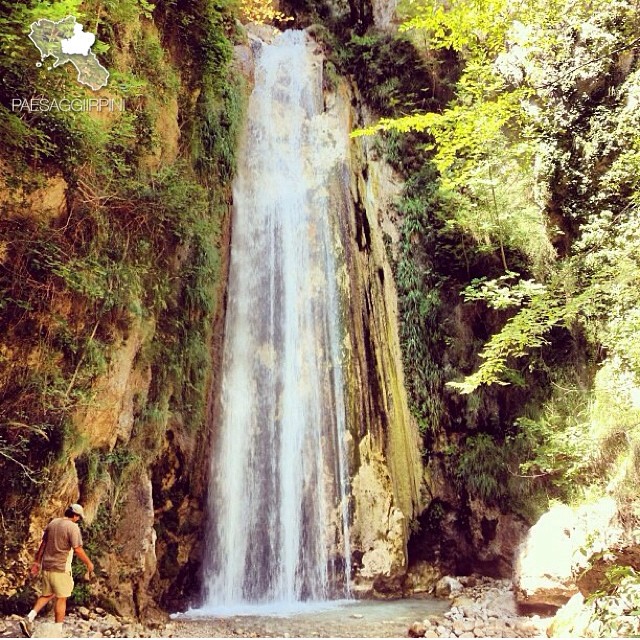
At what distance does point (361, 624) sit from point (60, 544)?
430 cm

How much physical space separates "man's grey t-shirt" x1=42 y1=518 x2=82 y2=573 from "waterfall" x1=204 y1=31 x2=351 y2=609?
4708 millimetres

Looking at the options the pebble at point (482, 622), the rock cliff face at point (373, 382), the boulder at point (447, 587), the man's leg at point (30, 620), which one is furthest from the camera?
the rock cliff face at point (373, 382)

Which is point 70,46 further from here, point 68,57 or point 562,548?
point 562,548

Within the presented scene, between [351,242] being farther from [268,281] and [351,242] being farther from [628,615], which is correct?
[628,615]

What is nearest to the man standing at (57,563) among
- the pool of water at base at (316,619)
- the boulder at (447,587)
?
the pool of water at base at (316,619)

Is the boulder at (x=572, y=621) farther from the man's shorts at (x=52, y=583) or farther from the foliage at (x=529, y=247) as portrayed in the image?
the man's shorts at (x=52, y=583)

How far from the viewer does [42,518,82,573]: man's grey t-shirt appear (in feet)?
13.6

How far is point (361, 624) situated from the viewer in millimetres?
6875

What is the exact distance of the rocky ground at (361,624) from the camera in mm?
5441

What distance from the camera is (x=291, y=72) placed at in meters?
12.8

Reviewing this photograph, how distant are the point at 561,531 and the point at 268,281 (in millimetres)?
6651

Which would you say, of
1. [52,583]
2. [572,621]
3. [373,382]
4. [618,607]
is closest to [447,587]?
[373,382]

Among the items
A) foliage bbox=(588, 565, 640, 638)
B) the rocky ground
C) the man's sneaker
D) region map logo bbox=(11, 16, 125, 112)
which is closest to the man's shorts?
the man's sneaker

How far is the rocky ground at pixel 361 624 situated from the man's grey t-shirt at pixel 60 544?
1218 millimetres
